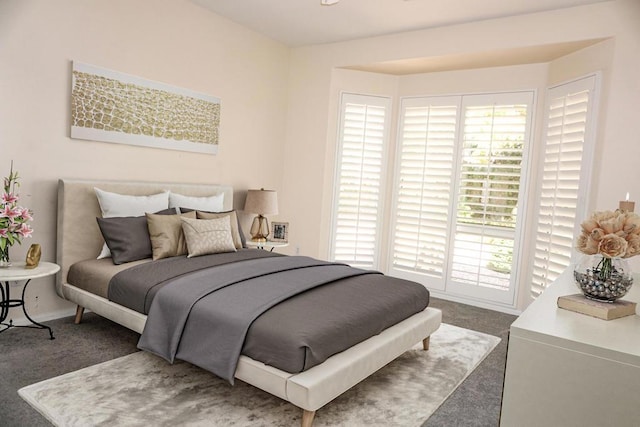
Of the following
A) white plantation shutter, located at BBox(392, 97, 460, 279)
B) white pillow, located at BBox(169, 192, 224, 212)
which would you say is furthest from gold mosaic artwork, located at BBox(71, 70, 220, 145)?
white plantation shutter, located at BBox(392, 97, 460, 279)

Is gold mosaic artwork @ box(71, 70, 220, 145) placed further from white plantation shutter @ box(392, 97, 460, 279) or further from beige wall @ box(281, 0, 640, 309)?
white plantation shutter @ box(392, 97, 460, 279)

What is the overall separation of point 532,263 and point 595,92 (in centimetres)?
167

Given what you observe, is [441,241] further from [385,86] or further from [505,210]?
[385,86]

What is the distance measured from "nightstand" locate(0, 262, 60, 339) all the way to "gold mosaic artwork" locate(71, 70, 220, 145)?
→ 1.13 meters

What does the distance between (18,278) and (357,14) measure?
11.6 feet

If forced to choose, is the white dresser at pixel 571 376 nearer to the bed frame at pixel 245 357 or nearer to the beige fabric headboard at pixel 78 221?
the bed frame at pixel 245 357

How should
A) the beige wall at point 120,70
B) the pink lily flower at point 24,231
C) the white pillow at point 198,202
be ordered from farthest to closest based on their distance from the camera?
the white pillow at point 198,202 → the beige wall at point 120,70 → the pink lily flower at point 24,231

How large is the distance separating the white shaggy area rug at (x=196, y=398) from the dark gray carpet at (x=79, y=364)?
0.24 feet

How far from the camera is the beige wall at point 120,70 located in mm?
3117

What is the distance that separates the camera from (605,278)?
5.08ft

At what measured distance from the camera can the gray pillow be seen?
3.27 meters

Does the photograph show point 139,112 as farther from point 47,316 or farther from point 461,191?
point 461,191

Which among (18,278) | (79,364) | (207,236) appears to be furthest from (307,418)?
(18,278)

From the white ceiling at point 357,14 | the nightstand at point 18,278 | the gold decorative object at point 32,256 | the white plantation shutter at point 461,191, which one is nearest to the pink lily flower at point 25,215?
the gold decorative object at point 32,256
